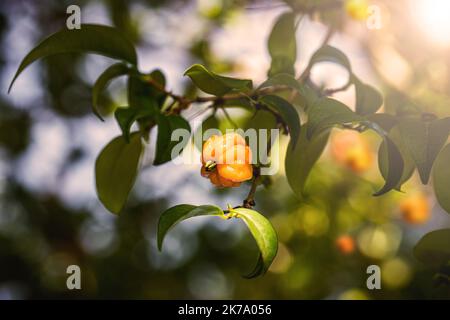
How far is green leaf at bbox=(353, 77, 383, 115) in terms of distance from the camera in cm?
67

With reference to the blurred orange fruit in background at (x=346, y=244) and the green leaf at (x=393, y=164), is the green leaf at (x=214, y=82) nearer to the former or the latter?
the green leaf at (x=393, y=164)

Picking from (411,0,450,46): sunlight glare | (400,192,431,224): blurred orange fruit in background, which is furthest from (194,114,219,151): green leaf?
(400,192,431,224): blurred orange fruit in background

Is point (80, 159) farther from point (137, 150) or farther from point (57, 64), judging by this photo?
point (137, 150)

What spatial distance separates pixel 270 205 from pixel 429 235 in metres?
1.07

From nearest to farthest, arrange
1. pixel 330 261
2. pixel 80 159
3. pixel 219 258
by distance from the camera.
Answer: pixel 330 261 → pixel 219 258 → pixel 80 159

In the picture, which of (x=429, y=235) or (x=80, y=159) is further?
(x=80, y=159)

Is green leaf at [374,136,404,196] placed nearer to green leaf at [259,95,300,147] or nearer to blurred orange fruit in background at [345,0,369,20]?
green leaf at [259,95,300,147]

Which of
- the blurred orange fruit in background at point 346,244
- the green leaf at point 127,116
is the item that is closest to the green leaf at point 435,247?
the green leaf at point 127,116

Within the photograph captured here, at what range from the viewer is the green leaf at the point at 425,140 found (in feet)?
1.76
